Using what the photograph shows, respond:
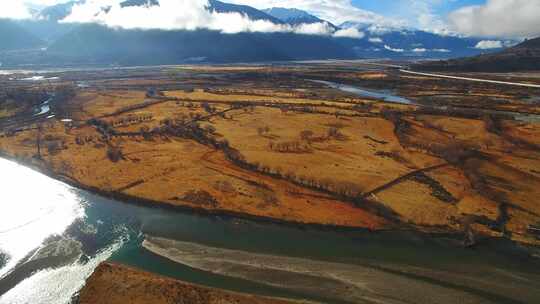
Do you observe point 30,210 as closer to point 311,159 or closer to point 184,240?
point 184,240

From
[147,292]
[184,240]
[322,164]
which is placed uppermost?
[322,164]

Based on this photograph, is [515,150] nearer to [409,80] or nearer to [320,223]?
[320,223]

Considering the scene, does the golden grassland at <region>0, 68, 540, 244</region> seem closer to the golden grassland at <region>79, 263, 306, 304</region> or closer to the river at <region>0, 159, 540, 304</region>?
the river at <region>0, 159, 540, 304</region>

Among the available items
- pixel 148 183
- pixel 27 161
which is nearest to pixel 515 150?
pixel 148 183

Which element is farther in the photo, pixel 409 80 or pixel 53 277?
pixel 409 80

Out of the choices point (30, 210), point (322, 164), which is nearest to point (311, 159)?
point (322, 164)

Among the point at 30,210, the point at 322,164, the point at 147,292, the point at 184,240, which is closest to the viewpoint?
the point at 147,292
